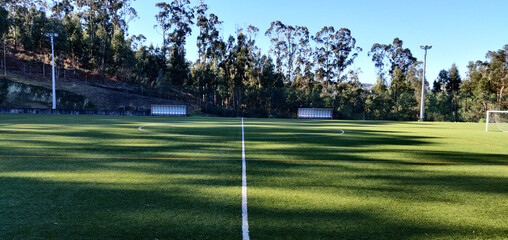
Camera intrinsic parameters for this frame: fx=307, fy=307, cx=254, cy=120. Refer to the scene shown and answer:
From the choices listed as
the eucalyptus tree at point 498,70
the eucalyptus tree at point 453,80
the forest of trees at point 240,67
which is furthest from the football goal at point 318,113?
the eucalyptus tree at point 453,80

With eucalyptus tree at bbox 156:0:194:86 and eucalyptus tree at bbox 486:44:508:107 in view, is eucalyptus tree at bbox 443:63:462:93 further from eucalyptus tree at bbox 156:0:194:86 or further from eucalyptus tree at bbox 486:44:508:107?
eucalyptus tree at bbox 156:0:194:86

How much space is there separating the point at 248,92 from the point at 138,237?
110 ft

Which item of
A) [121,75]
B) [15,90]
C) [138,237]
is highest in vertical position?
[121,75]

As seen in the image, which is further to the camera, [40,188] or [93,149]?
[93,149]

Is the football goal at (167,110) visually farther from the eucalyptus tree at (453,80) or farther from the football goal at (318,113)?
the eucalyptus tree at (453,80)

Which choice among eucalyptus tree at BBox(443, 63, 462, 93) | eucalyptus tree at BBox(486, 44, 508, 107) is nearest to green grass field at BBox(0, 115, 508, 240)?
eucalyptus tree at BBox(486, 44, 508, 107)

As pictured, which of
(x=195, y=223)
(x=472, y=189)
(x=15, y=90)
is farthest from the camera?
(x=15, y=90)

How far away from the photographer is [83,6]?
5000cm

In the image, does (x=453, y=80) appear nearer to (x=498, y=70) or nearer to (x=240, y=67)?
(x=498, y=70)

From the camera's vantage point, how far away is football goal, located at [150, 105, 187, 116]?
31.0m

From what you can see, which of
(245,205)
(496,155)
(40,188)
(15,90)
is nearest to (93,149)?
(40,188)

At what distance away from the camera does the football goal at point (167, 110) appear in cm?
3101

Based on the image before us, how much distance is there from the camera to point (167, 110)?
1236 inches

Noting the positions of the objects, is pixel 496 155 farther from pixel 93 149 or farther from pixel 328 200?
pixel 93 149
